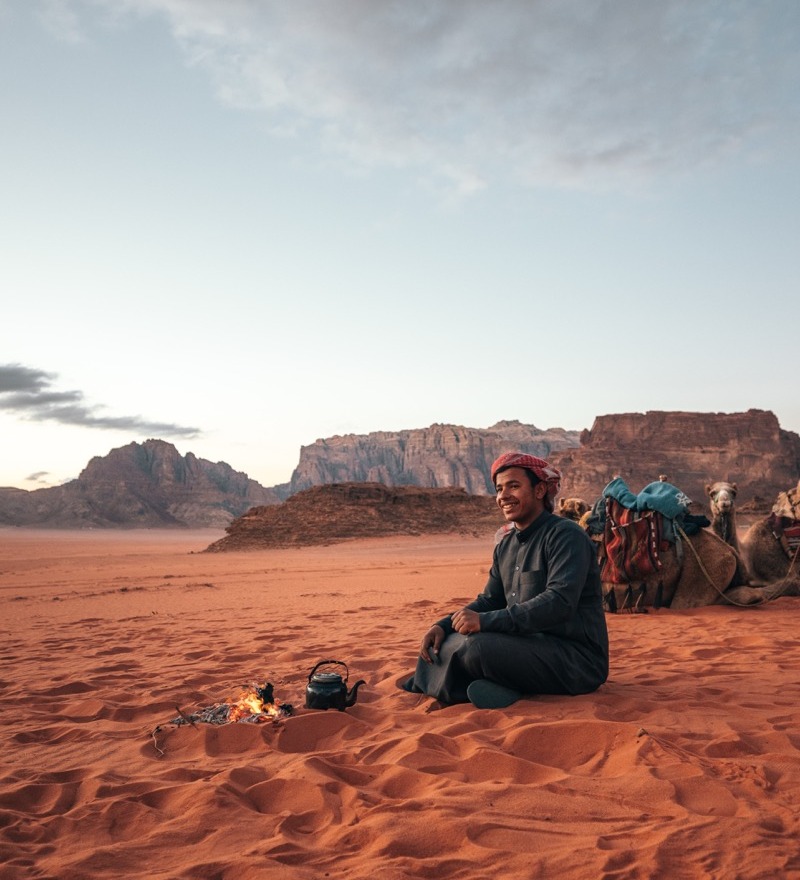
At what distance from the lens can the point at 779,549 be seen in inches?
368

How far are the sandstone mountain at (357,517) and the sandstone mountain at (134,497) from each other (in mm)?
98826

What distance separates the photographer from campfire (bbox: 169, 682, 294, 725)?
4.22 m

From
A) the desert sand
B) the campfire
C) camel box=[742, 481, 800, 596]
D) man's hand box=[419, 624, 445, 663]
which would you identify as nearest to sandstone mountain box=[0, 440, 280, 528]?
camel box=[742, 481, 800, 596]

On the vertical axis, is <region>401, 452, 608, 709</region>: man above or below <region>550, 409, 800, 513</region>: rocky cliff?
below

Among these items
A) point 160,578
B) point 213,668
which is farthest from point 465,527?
point 213,668

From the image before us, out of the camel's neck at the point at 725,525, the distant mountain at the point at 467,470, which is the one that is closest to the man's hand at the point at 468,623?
the camel's neck at the point at 725,525

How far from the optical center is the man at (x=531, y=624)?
416 centimetres

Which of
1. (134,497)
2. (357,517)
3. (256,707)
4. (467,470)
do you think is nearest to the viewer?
(256,707)

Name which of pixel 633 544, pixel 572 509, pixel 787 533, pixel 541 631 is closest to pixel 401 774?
pixel 541 631

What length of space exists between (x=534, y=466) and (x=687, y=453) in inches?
4572

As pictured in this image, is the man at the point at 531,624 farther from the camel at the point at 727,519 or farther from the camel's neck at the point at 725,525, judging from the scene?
the camel's neck at the point at 725,525

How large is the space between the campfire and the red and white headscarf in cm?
199

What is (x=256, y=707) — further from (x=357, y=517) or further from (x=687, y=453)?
(x=687, y=453)

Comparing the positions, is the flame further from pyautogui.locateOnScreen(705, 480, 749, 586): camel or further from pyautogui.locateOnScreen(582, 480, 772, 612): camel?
pyautogui.locateOnScreen(705, 480, 749, 586): camel
